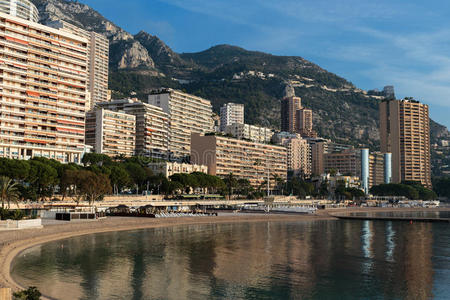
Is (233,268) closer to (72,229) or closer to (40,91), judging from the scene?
(72,229)

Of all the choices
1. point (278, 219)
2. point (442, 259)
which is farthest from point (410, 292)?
point (278, 219)

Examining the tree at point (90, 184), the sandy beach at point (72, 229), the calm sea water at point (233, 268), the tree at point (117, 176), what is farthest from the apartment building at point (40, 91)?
the calm sea water at point (233, 268)

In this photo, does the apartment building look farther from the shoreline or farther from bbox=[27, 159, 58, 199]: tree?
the shoreline

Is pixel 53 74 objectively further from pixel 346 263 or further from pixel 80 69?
pixel 346 263

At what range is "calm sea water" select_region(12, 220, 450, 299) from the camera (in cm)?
4275

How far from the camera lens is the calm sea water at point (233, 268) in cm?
4275

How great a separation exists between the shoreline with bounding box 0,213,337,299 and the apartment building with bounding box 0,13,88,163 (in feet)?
186

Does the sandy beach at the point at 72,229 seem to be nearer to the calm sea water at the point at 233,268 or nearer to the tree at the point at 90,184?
the calm sea water at the point at 233,268

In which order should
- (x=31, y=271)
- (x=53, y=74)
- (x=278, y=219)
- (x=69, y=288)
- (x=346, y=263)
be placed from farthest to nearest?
1. (x=53, y=74)
2. (x=278, y=219)
3. (x=346, y=263)
4. (x=31, y=271)
5. (x=69, y=288)

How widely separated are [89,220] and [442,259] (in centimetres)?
6261

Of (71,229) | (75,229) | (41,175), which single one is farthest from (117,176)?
(71,229)

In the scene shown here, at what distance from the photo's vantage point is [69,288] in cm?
4181

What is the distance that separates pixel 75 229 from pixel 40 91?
77347mm

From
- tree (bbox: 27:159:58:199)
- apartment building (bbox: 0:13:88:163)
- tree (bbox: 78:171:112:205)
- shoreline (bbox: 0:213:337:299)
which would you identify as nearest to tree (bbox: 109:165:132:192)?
apartment building (bbox: 0:13:88:163)
